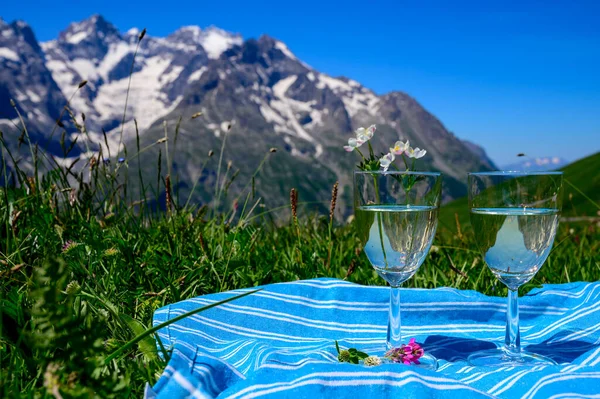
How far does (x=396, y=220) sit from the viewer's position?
183 cm

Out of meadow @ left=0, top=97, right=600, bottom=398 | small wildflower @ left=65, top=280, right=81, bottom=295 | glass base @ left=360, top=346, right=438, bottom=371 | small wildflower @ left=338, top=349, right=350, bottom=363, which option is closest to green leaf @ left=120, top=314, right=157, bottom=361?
meadow @ left=0, top=97, right=600, bottom=398

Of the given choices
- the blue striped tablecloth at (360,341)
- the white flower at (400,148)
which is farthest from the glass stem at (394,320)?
the white flower at (400,148)

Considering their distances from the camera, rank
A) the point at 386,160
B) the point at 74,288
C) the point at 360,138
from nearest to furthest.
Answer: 1. the point at 74,288
2. the point at 386,160
3. the point at 360,138

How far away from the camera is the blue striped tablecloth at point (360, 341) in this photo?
1477 millimetres

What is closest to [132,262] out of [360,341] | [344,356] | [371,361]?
[360,341]

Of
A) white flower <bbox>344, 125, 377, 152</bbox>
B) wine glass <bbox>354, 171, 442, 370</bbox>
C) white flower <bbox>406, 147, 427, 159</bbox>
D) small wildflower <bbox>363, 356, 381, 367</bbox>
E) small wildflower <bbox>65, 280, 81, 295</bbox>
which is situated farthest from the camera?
white flower <bbox>344, 125, 377, 152</bbox>

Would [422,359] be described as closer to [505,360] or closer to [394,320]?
[394,320]

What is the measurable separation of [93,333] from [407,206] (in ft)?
3.72

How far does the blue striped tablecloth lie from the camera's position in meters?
1.48

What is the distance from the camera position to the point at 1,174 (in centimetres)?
341

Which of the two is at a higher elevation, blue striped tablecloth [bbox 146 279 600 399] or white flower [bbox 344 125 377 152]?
white flower [bbox 344 125 377 152]

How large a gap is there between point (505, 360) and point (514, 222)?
0.51 metres

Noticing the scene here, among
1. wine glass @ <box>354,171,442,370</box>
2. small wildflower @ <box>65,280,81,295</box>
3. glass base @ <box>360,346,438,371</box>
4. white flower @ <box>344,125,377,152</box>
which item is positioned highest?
white flower @ <box>344,125,377,152</box>

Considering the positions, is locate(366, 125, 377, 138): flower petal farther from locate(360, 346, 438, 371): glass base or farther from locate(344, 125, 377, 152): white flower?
locate(360, 346, 438, 371): glass base
